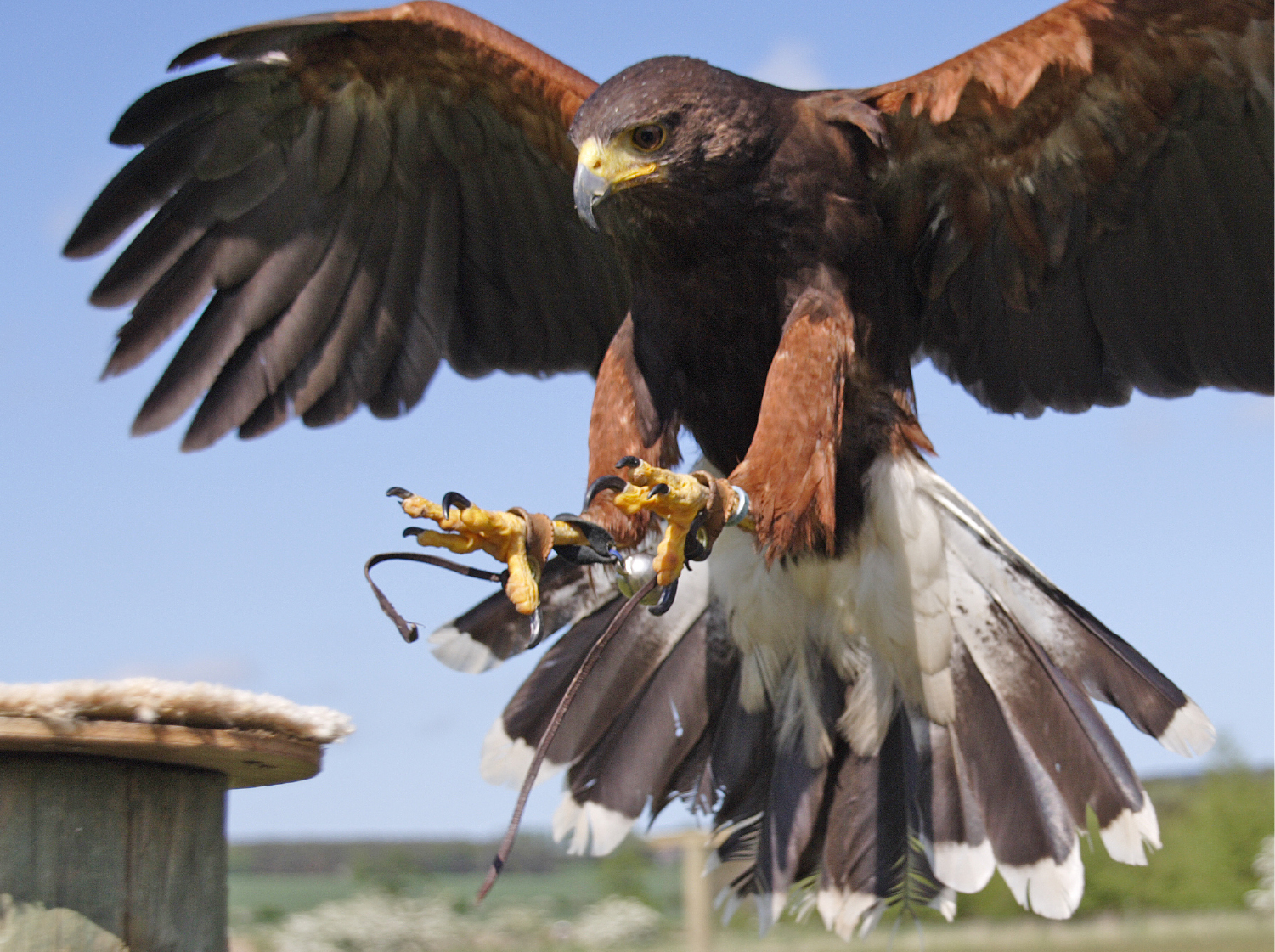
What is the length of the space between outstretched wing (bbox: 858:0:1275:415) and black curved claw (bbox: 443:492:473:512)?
1.52 metres

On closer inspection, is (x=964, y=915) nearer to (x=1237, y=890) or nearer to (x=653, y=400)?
(x=1237, y=890)

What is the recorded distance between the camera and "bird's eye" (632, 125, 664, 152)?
2775 millimetres

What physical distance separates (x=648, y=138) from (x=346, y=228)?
147 centimetres

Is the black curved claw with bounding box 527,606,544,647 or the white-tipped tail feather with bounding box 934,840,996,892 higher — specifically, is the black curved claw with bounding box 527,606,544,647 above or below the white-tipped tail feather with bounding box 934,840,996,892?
above

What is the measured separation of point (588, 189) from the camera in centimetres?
276

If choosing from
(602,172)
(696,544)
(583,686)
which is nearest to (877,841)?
(583,686)

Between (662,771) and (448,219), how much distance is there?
187 cm

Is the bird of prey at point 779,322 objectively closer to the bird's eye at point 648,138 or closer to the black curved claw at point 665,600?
the bird's eye at point 648,138

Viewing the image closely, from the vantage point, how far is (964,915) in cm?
1936

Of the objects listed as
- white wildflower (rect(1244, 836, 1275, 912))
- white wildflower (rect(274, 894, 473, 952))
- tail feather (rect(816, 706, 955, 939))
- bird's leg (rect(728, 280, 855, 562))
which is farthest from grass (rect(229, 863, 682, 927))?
bird's leg (rect(728, 280, 855, 562))

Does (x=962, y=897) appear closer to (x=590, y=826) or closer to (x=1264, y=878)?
(x=1264, y=878)

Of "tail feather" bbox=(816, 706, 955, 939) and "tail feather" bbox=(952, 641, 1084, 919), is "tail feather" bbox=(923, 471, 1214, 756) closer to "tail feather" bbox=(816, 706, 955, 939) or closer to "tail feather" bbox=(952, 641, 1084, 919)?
"tail feather" bbox=(952, 641, 1084, 919)

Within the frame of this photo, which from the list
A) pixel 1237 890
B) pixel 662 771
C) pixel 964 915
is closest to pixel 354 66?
pixel 662 771

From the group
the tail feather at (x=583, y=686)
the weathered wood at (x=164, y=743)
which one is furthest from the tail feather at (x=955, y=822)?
the weathered wood at (x=164, y=743)
